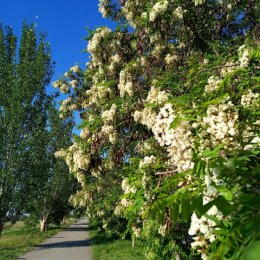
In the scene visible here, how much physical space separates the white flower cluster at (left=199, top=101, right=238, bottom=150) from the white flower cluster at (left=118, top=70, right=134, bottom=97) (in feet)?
24.0

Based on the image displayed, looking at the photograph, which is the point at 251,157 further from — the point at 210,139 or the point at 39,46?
the point at 39,46

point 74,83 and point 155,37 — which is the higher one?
point 74,83

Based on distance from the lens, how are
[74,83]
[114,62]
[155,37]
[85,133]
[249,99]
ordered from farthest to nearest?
1. [74,83]
2. [114,62]
3. [85,133]
4. [155,37]
5. [249,99]

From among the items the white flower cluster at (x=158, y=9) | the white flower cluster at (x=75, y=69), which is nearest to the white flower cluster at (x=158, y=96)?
the white flower cluster at (x=158, y=9)

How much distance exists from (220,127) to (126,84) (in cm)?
766

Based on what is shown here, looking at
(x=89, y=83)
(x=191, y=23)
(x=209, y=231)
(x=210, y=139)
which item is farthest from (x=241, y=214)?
(x=89, y=83)

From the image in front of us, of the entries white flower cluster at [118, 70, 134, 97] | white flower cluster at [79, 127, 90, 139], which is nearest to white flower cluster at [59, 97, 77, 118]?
white flower cluster at [79, 127, 90, 139]

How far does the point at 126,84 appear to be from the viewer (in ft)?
32.9

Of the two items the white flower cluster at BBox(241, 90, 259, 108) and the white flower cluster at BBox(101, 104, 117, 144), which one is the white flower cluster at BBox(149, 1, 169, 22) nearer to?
the white flower cluster at BBox(101, 104, 117, 144)

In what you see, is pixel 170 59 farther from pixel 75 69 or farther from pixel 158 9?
pixel 75 69

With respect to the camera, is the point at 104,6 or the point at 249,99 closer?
the point at 249,99

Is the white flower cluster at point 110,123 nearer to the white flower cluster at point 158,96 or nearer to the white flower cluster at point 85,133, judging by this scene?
the white flower cluster at point 85,133

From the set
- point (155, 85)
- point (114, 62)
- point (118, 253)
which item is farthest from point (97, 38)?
point (118, 253)

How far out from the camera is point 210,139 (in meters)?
2.53
